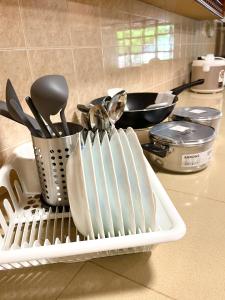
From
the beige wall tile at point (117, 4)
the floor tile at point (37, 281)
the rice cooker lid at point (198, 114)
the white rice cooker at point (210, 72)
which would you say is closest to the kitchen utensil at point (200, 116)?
the rice cooker lid at point (198, 114)

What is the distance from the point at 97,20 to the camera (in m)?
0.78

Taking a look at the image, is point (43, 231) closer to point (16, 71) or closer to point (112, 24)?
point (16, 71)

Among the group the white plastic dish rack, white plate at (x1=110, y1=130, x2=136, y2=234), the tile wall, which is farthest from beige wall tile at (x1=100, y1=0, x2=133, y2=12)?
white plate at (x1=110, y1=130, x2=136, y2=234)

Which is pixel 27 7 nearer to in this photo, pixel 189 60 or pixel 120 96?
pixel 120 96

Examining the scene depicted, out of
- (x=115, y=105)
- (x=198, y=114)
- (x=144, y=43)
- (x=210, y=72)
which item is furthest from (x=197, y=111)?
(x=210, y=72)

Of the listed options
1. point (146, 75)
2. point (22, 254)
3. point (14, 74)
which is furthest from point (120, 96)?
point (146, 75)

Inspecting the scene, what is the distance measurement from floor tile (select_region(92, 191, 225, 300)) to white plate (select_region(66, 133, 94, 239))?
0.09 meters

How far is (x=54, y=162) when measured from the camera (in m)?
0.39

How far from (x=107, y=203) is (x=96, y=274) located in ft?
0.38

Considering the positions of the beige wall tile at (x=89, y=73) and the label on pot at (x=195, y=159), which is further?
the beige wall tile at (x=89, y=73)

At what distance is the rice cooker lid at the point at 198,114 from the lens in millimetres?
720

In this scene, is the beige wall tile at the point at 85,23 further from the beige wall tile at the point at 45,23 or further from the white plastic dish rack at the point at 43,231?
the white plastic dish rack at the point at 43,231

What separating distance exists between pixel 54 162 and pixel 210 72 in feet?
4.55

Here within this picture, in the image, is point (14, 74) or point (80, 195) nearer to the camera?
point (80, 195)
